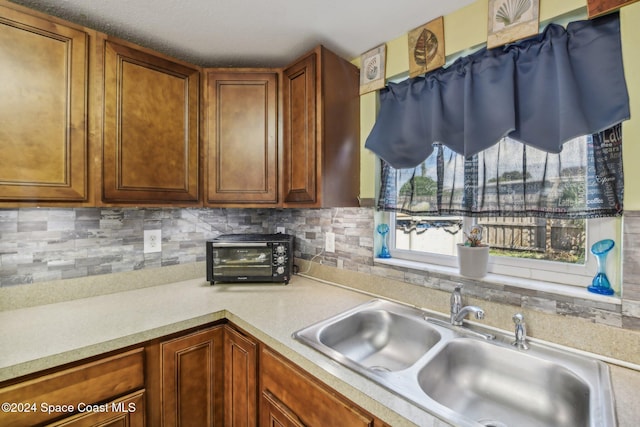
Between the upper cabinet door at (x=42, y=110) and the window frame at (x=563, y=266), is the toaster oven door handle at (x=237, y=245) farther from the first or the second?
the window frame at (x=563, y=266)

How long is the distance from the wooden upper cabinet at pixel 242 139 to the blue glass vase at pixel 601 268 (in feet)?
4.55

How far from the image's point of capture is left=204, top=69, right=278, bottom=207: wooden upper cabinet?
5.23ft

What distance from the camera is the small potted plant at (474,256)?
117 cm

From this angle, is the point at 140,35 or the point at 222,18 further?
the point at 140,35

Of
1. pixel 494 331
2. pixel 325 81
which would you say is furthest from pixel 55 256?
pixel 494 331

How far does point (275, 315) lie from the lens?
1236 millimetres

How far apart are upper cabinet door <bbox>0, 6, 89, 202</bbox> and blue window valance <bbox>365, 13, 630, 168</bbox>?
1.45 m

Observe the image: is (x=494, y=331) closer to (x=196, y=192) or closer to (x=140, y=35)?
(x=196, y=192)

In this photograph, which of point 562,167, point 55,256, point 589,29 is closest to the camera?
point 589,29

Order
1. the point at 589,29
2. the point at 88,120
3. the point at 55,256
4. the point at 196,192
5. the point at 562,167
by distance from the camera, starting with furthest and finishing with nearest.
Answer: the point at 196,192, the point at 55,256, the point at 88,120, the point at 562,167, the point at 589,29

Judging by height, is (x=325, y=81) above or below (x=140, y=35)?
below

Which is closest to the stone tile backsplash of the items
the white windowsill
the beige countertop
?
the white windowsill

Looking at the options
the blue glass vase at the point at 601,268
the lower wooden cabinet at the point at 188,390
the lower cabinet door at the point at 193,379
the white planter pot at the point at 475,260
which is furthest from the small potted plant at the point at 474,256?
the lower cabinet door at the point at 193,379

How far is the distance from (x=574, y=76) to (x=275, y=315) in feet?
4.77
